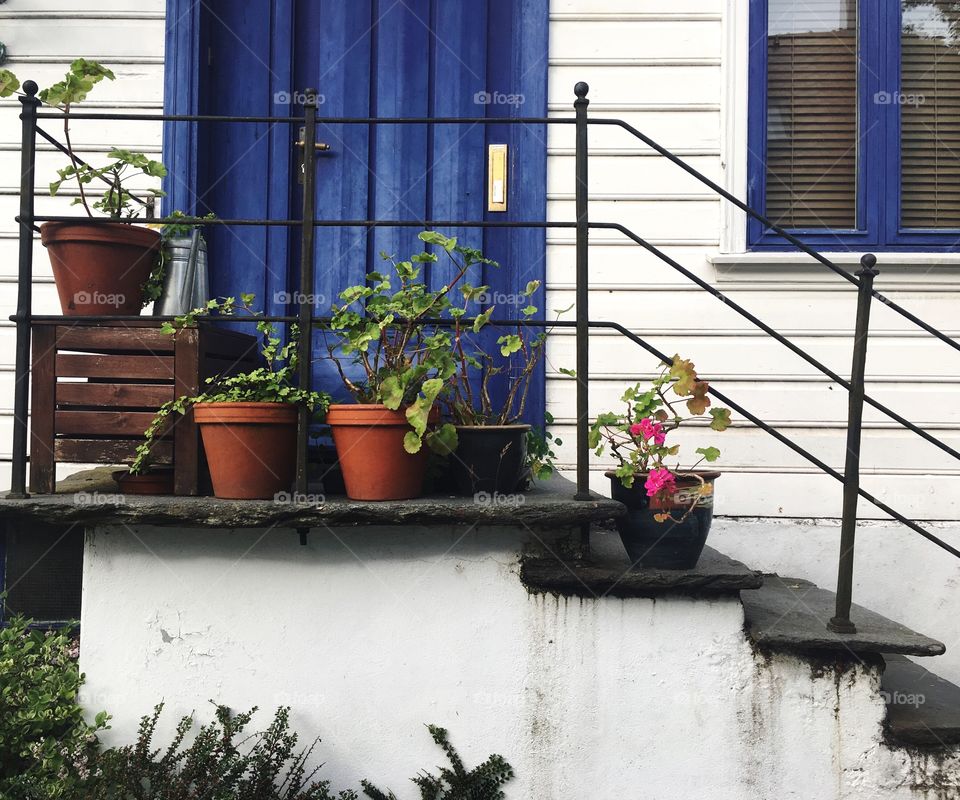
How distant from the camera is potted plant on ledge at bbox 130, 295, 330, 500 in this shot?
9.11ft

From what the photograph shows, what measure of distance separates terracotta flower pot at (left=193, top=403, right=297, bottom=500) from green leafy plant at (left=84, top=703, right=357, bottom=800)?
656mm

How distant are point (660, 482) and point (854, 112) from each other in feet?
7.74

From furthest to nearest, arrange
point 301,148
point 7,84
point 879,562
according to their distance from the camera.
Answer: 1. point 301,148
2. point 879,562
3. point 7,84

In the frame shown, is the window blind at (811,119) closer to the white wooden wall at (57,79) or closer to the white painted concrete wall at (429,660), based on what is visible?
the white painted concrete wall at (429,660)

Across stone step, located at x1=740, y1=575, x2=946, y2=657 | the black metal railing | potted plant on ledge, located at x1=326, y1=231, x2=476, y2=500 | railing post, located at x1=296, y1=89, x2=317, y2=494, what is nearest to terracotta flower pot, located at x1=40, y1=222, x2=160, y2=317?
the black metal railing

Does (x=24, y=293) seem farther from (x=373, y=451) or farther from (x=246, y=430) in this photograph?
(x=373, y=451)

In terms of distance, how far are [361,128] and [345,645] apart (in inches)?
90.7

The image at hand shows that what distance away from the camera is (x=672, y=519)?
2.75 m

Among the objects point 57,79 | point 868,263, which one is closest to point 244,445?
point 868,263

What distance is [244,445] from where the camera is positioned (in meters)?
2.78

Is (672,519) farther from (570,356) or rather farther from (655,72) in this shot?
(655,72)

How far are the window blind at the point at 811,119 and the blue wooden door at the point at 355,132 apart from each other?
1201 mm

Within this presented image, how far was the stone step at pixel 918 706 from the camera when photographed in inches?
104

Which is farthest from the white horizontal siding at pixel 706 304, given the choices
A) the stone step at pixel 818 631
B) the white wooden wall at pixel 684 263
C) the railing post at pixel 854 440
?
the railing post at pixel 854 440
